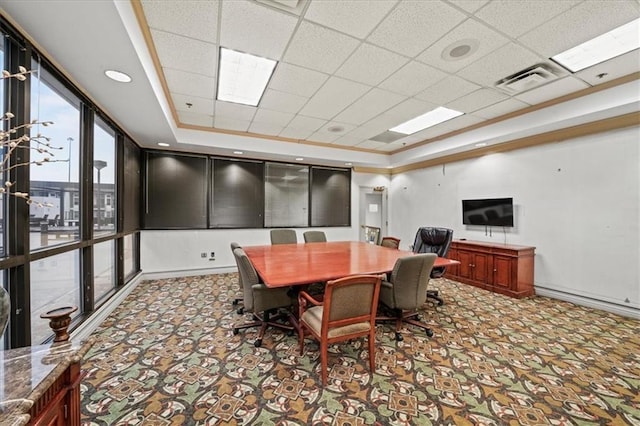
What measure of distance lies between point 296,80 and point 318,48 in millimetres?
678

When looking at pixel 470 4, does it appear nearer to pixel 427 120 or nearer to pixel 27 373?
pixel 427 120

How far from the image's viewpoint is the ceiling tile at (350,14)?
2018 mm

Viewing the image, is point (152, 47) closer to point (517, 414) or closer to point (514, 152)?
point (517, 414)

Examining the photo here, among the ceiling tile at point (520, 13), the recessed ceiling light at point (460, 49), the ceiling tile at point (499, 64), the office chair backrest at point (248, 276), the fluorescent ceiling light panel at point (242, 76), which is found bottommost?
the office chair backrest at point (248, 276)

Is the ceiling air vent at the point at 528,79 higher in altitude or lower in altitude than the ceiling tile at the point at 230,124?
lower

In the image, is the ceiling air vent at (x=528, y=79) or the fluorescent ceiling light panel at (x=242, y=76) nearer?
the fluorescent ceiling light panel at (x=242, y=76)

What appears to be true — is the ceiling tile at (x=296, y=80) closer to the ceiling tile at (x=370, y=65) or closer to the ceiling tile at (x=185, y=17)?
the ceiling tile at (x=370, y=65)

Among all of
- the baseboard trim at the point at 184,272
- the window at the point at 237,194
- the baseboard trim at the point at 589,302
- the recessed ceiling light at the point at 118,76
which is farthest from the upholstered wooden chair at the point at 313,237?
the baseboard trim at the point at 589,302

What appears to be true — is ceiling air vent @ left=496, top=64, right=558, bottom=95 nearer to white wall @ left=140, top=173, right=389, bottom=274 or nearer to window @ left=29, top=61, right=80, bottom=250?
window @ left=29, top=61, right=80, bottom=250

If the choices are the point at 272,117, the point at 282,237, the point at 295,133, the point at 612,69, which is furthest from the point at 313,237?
the point at 612,69

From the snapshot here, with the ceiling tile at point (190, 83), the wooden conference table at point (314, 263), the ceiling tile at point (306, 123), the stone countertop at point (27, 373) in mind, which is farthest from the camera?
the ceiling tile at point (306, 123)

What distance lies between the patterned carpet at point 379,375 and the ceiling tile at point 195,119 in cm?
315

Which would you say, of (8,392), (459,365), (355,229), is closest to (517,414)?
(459,365)

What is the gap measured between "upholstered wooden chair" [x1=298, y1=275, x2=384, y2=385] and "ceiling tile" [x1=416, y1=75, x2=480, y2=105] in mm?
2639
